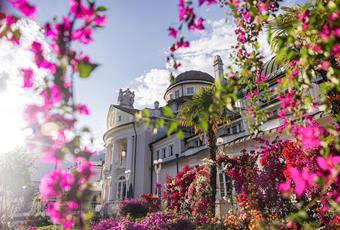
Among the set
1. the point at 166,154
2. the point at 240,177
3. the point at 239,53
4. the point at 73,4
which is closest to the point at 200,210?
the point at 240,177

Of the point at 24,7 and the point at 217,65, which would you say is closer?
the point at 24,7

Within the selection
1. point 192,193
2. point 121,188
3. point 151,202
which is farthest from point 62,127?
point 121,188

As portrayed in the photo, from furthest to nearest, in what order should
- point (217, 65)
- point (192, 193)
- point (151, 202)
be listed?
1. point (217, 65)
2. point (151, 202)
3. point (192, 193)

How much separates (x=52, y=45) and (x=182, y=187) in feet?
46.9

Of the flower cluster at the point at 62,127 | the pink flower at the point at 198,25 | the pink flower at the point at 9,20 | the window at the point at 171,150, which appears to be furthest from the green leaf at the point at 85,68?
the window at the point at 171,150

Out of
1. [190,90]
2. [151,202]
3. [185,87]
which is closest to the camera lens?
[151,202]

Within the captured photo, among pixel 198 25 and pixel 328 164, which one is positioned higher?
pixel 198 25

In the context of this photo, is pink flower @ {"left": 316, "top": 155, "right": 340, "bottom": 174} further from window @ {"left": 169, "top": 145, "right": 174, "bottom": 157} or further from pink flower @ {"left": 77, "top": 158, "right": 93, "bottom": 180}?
window @ {"left": 169, "top": 145, "right": 174, "bottom": 157}

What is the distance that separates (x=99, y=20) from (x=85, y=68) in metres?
0.49

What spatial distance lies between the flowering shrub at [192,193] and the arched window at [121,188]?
14404mm

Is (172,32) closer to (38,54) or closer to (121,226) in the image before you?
(38,54)

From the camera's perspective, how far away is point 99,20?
1.71m

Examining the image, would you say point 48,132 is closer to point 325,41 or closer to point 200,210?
point 325,41

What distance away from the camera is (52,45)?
5.29 ft
